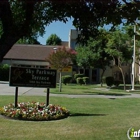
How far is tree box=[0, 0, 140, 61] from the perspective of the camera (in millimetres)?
3840

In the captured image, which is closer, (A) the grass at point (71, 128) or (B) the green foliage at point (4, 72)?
(A) the grass at point (71, 128)

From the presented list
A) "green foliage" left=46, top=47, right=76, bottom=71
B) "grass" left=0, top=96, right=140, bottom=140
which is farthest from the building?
"grass" left=0, top=96, right=140, bottom=140

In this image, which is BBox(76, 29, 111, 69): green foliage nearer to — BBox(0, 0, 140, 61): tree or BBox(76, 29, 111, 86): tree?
BBox(76, 29, 111, 86): tree

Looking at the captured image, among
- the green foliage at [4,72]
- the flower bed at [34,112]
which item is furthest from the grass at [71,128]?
the green foliage at [4,72]

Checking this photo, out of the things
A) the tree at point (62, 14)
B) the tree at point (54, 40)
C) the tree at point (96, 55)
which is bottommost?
the tree at point (62, 14)

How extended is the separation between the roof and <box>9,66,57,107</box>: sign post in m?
32.3

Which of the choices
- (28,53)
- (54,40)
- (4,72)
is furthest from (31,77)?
(54,40)

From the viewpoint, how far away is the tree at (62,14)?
151 inches

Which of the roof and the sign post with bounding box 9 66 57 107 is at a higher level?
the roof

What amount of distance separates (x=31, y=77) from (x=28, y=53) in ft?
117

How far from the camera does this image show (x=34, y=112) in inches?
404

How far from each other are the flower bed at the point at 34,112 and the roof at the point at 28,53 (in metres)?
33.1

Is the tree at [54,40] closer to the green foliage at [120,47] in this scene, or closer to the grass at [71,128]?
the green foliage at [120,47]

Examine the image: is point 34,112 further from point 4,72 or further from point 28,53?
point 28,53
